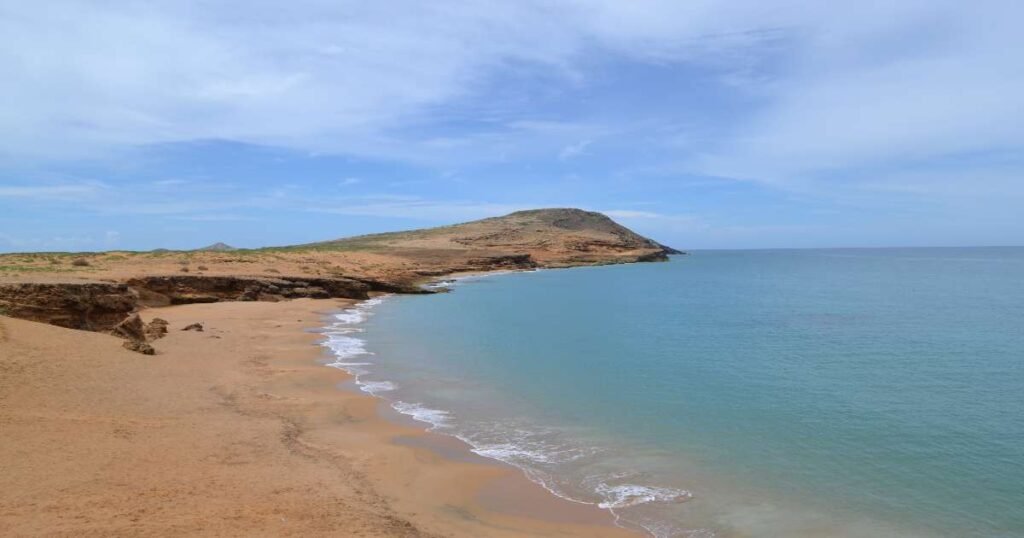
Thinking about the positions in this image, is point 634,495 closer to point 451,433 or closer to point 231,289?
point 451,433

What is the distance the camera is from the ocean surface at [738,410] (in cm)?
983

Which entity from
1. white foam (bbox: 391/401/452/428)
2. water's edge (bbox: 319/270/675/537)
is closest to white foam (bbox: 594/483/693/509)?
water's edge (bbox: 319/270/675/537)

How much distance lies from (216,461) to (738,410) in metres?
11.0

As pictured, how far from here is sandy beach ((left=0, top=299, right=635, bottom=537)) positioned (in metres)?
7.37

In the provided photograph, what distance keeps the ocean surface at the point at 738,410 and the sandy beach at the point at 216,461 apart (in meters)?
1.12

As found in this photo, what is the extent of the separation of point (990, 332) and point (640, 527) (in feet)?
87.5

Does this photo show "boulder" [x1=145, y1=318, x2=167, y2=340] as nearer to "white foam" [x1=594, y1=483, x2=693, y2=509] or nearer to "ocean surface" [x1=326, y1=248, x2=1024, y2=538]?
"ocean surface" [x1=326, y1=248, x2=1024, y2=538]

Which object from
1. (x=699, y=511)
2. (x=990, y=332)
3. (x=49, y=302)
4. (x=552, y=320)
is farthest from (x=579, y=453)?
(x=990, y=332)

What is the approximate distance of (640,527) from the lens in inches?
352

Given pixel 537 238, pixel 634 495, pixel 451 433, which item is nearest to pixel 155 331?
pixel 451 433

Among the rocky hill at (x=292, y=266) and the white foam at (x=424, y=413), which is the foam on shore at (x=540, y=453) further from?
the rocky hill at (x=292, y=266)

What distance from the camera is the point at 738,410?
49.9 feet

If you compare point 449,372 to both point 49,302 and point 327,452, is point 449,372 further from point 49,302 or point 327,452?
point 49,302

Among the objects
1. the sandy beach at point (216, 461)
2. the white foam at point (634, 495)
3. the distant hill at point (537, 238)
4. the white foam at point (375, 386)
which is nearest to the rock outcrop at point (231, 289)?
the sandy beach at point (216, 461)
